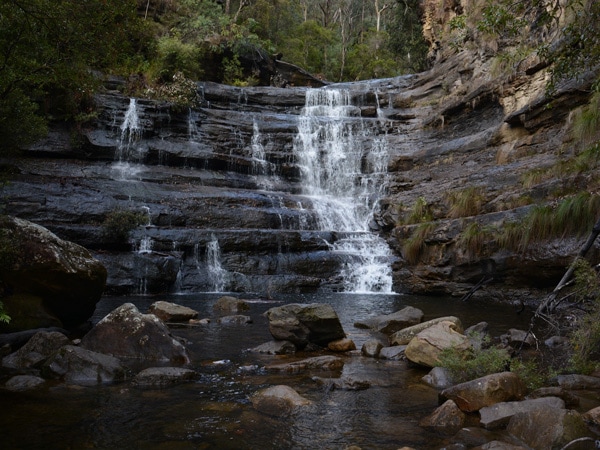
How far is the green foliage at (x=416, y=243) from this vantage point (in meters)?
13.6

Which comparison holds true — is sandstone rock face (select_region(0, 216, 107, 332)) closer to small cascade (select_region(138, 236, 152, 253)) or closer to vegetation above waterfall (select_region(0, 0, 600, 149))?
vegetation above waterfall (select_region(0, 0, 600, 149))

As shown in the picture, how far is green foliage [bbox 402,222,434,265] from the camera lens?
13633 millimetres

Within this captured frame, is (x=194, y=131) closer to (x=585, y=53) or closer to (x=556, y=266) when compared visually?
(x=556, y=266)

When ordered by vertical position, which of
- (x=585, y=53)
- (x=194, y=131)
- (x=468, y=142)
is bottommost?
(x=585, y=53)

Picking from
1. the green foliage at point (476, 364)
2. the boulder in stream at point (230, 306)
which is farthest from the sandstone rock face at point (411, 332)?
the boulder in stream at point (230, 306)

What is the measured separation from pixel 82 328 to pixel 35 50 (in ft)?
13.6

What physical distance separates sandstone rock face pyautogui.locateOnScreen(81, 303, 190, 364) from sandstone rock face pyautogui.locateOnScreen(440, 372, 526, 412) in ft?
10.5

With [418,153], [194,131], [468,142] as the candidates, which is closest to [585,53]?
[468,142]

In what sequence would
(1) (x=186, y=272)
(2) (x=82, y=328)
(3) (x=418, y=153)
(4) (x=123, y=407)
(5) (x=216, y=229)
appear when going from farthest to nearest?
1. (3) (x=418, y=153)
2. (5) (x=216, y=229)
3. (1) (x=186, y=272)
4. (2) (x=82, y=328)
5. (4) (x=123, y=407)

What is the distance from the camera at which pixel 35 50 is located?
672cm

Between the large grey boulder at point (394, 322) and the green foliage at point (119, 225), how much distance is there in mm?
8124

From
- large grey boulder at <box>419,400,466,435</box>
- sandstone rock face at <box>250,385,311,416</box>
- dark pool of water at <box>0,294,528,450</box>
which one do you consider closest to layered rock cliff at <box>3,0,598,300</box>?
dark pool of water at <box>0,294,528,450</box>

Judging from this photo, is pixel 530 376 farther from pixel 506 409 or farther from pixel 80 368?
pixel 80 368

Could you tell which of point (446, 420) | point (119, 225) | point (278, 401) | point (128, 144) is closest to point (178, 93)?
point (128, 144)
